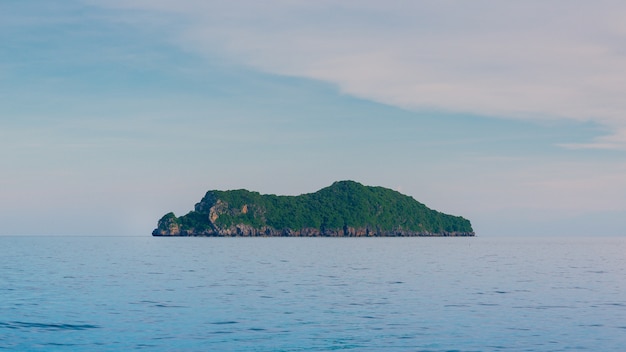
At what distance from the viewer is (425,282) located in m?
66.6

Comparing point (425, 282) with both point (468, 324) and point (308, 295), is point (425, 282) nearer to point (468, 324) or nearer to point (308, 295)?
point (308, 295)

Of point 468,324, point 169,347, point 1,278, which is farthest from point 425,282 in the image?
point 1,278

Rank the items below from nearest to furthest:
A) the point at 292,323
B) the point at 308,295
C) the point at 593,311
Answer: the point at 292,323 → the point at 593,311 → the point at 308,295

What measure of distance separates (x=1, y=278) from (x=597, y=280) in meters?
65.2

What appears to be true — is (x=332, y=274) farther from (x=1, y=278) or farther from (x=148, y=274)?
(x=1, y=278)

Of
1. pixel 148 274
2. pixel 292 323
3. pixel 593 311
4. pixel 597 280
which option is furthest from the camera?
pixel 148 274

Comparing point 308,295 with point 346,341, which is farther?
point 308,295

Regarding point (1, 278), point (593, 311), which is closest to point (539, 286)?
point (593, 311)

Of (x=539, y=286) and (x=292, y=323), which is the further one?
(x=539, y=286)

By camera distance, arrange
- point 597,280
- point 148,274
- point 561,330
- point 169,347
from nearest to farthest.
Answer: point 169,347
point 561,330
point 597,280
point 148,274

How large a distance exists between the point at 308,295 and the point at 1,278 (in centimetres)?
3820

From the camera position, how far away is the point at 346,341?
33.3 m

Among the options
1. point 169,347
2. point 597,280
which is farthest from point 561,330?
point 597,280

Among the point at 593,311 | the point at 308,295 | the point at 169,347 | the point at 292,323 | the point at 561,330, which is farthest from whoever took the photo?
the point at 308,295
